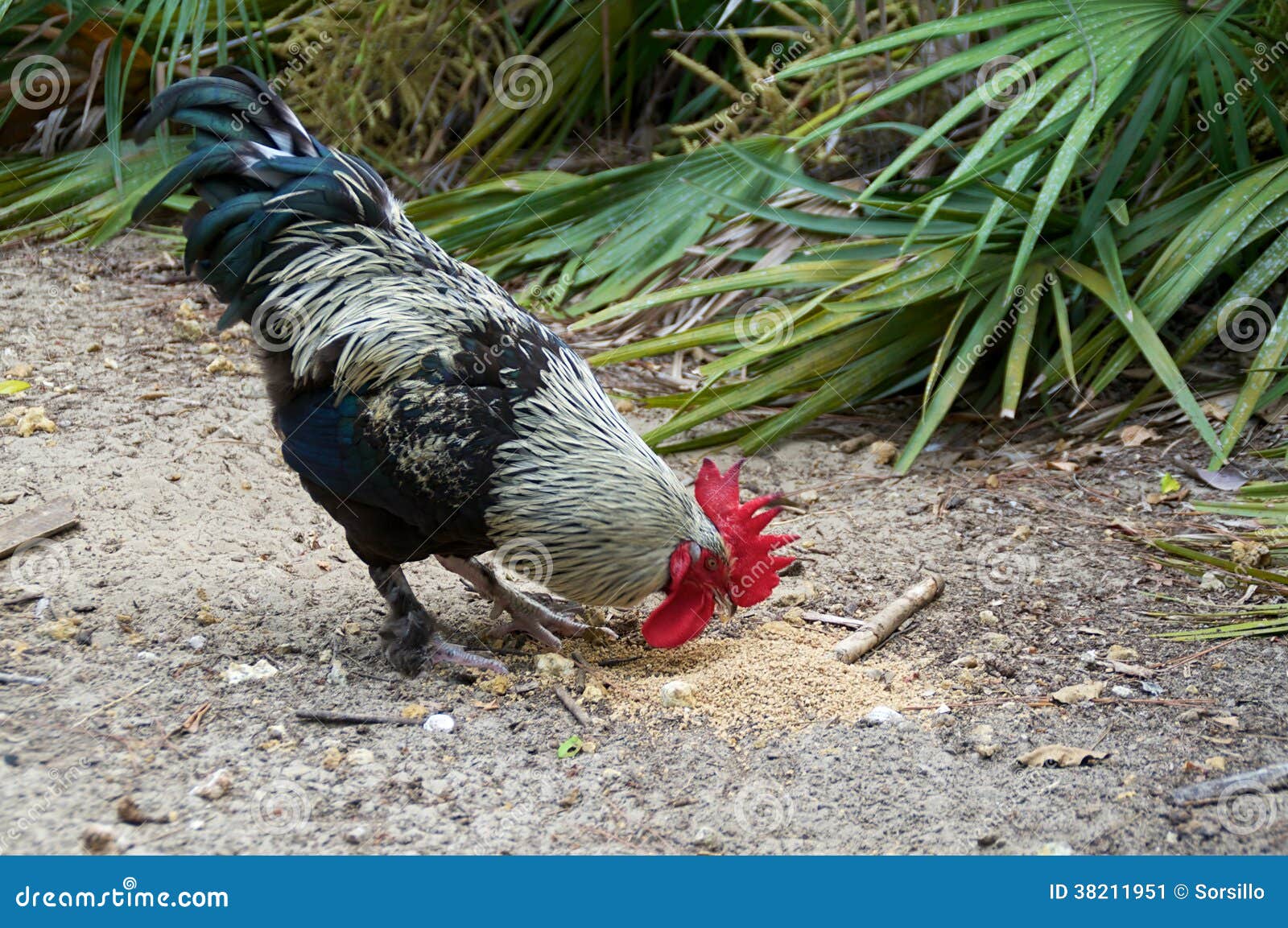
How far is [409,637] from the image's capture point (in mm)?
4035

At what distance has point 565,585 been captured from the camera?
12.5 ft

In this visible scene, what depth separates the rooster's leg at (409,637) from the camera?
4008 mm

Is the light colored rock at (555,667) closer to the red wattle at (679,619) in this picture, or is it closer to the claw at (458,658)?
the claw at (458,658)

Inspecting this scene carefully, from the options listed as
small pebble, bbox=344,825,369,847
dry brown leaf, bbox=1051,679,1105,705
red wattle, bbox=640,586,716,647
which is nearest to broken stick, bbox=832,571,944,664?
red wattle, bbox=640,586,716,647

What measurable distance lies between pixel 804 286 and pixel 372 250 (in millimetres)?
2667

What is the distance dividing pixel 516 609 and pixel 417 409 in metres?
1.01

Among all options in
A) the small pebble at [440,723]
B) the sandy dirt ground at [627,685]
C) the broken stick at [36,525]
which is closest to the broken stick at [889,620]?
the sandy dirt ground at [627,685]

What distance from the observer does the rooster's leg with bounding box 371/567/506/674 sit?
13.1 ft

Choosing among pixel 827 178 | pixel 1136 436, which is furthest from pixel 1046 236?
pixel 827 178

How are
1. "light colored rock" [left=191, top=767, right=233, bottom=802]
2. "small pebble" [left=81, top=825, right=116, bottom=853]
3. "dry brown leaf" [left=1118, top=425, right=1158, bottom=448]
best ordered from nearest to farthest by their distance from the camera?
"small pebble" [left=81, top=825, right=116, bottom=853]
"light colored rock" [left=191, top=767, right=233, bottom=802]
"dry brown leaf" [left=1118, top=425, right=1158, bottom=448]

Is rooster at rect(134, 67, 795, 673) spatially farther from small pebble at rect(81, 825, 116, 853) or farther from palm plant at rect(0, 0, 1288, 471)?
palm plant at rect(0, 0, 1288, 471)

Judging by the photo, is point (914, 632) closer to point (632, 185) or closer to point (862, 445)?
point (862, 445)

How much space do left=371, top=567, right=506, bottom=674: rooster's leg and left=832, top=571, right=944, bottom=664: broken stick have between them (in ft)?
3.93

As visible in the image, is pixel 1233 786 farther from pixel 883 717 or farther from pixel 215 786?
pixel 215 786
